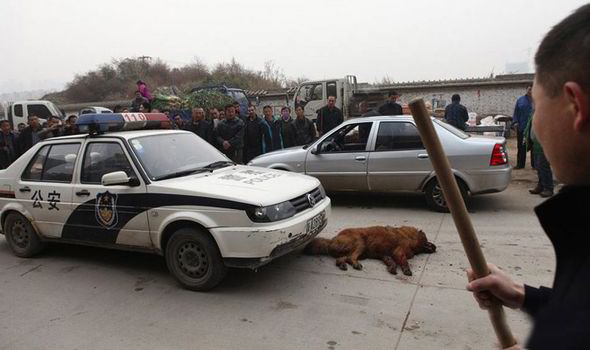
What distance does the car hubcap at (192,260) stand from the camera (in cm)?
438

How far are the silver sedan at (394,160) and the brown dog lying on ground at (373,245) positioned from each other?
6.32ft

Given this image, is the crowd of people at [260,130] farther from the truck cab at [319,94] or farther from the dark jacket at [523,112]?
the truck cab at [319,94]

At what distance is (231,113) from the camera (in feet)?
30.8

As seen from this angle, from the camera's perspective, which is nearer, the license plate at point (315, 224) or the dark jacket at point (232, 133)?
the license plate at point (315, 224)

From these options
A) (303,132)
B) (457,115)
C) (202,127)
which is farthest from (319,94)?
(202,127)

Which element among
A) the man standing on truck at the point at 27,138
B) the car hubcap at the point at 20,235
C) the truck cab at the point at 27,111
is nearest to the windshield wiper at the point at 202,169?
the car hubcap at the point at 20,235

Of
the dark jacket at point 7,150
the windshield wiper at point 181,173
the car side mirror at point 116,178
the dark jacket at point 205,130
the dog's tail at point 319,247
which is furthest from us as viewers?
the dark jacket at point 7,150

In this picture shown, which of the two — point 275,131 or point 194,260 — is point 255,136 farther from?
point 194,260

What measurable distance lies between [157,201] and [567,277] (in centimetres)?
415

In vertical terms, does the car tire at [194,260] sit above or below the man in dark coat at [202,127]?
below

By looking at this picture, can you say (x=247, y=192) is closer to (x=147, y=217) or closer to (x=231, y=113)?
(x=147, y=217)

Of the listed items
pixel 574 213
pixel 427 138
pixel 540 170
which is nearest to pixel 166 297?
pixel 427 138

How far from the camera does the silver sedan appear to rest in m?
6.64

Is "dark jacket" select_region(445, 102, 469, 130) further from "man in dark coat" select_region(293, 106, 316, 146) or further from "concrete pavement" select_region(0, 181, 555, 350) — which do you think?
"concrete pavement" select_region(0, 181, 555, 350)
